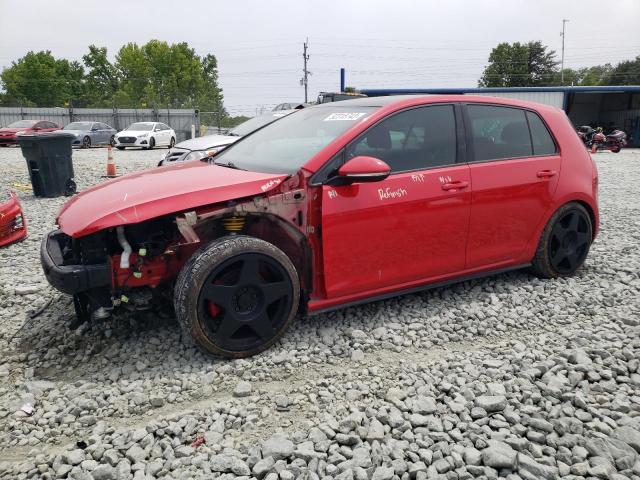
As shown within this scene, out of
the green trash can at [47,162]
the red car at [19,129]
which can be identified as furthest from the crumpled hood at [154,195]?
the red car at [19,129]

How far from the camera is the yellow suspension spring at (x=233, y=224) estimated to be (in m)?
3.24

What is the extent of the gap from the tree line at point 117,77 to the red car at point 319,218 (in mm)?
62762

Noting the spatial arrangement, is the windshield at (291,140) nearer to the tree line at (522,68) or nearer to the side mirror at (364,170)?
the side mirror at (364,170)

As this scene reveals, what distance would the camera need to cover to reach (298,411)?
266 cm

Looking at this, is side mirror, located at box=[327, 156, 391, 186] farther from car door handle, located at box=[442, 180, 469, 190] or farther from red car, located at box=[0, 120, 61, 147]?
red car, located at box=[0, 120, 61, 147]

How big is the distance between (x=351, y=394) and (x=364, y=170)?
4.36ft

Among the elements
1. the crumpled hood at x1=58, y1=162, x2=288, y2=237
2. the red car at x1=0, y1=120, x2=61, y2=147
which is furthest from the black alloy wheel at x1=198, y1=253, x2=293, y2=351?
the red car at x1=0, y1=120, x2=61, y2=147

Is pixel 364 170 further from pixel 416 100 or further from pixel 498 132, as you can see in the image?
pixel 498 132

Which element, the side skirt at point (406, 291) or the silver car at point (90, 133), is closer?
the side skirt at point (406, 291)

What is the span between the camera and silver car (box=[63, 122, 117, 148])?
75.3 feet

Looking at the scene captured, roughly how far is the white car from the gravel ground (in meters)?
18.9

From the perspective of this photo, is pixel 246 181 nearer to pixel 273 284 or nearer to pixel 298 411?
pixel 273 284

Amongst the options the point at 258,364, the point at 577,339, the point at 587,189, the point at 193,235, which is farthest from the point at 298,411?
the point at 587,189

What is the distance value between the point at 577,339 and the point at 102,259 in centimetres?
303
